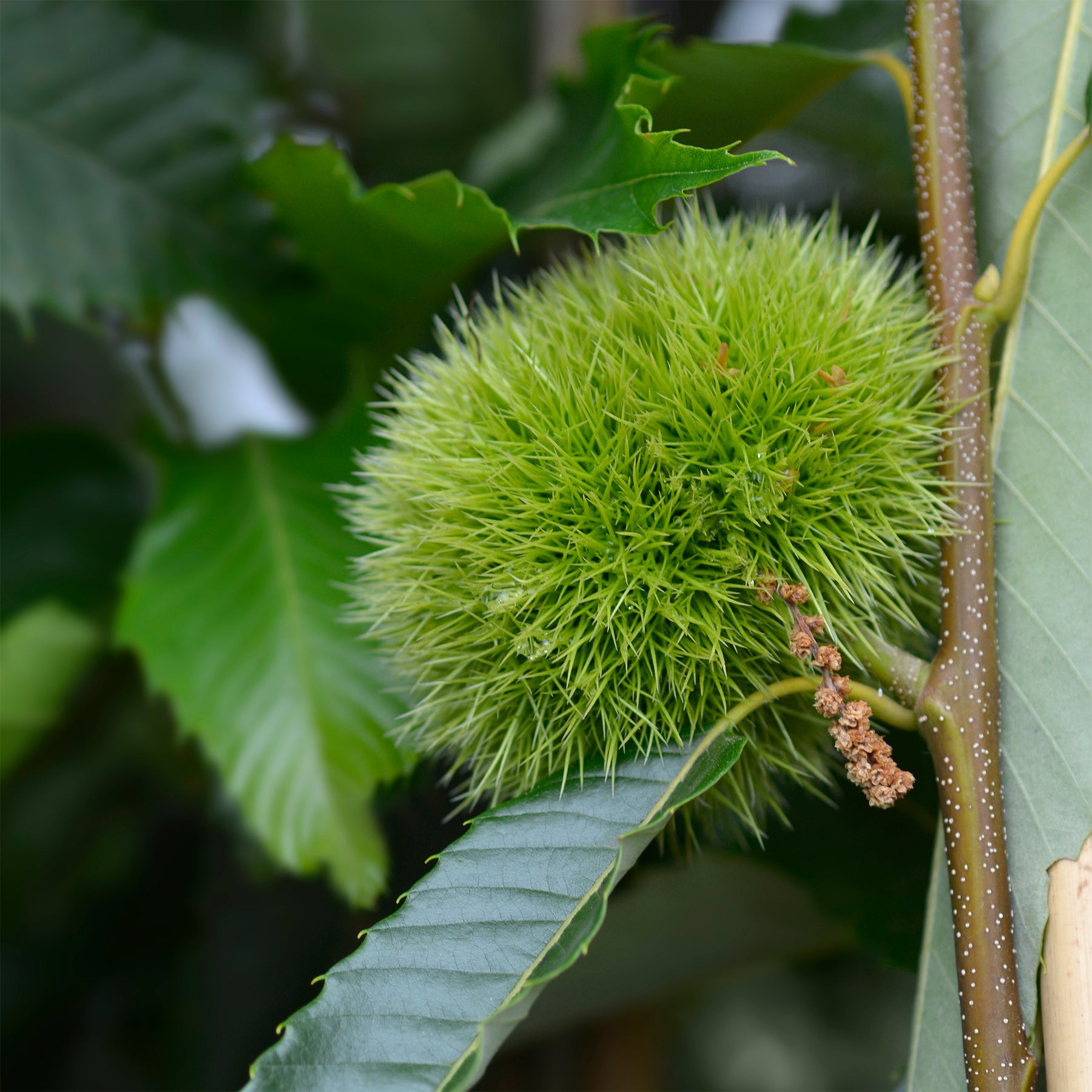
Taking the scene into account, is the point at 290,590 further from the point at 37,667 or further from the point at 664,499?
the point at 664,499

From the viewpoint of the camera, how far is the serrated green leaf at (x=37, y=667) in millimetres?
948

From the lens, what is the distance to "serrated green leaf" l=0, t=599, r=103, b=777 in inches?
37.3

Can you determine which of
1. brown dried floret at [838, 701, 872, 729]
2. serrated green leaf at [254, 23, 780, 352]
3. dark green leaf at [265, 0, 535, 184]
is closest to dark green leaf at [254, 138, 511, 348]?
serrated green leaf at [254, 23, 780, 352]

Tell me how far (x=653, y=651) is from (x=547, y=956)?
0.50ft

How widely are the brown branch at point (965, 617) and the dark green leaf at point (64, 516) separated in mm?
844

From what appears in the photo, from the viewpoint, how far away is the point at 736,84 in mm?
694

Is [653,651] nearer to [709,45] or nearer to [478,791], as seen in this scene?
[478,791]

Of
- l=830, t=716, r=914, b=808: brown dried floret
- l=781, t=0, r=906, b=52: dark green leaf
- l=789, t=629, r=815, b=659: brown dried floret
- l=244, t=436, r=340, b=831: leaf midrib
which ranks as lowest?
l=244, t=436, r=340, b=831: leaf midrib

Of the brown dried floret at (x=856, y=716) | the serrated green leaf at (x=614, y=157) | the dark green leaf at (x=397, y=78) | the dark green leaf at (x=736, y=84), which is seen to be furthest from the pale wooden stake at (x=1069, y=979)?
the dark green leaf at (x=397, y=78)

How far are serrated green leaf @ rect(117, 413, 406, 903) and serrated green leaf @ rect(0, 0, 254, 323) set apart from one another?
21 cm

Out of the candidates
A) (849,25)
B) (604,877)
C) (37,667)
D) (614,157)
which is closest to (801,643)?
(604,877)

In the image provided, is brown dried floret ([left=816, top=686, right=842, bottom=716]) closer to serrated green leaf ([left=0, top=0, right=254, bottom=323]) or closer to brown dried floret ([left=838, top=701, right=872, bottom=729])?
brown dried floret ([left=838, top=701, right=872, bottom=729])

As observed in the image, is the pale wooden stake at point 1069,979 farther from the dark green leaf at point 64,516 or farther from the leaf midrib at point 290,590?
the dark green leaf at point 64,516

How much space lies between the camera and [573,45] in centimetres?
109
